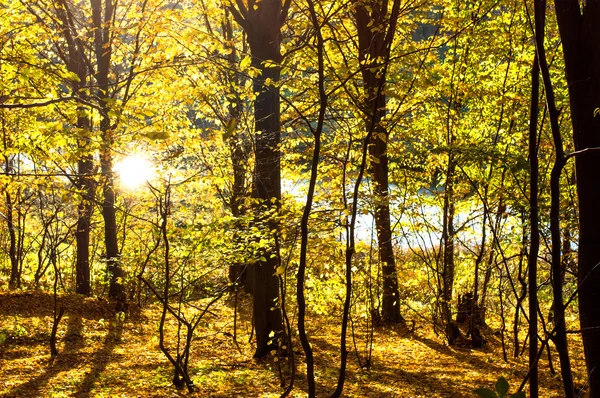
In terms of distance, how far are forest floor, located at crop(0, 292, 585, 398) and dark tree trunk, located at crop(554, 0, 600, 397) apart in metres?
3.57

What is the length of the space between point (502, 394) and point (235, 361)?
760 centimetres

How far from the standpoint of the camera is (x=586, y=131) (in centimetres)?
411

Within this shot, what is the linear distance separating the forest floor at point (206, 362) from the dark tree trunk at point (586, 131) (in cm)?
357

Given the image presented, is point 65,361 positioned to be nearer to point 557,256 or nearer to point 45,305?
point 45,305

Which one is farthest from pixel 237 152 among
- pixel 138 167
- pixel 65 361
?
pixel 65 361

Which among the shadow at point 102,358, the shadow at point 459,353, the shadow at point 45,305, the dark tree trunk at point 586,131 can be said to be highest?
the dark tree trunk at point 586,131

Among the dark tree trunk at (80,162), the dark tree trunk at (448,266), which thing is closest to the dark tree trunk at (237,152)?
the dark tree trunk at (80,162)

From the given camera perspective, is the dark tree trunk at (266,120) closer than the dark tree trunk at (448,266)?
Yes

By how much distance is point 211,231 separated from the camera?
6.78 metres

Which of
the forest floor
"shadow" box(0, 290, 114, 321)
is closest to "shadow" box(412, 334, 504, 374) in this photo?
the forest floor

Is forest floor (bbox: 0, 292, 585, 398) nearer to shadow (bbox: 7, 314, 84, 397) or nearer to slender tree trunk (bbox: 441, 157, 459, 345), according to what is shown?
shadow (bbox: 7, 314, 84, 397)

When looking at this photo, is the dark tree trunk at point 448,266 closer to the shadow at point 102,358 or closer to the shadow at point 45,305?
the shadow at point 102,358

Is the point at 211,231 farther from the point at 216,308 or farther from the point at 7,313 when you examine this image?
the point at 216,308

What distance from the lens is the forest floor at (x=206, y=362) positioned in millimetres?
7051
